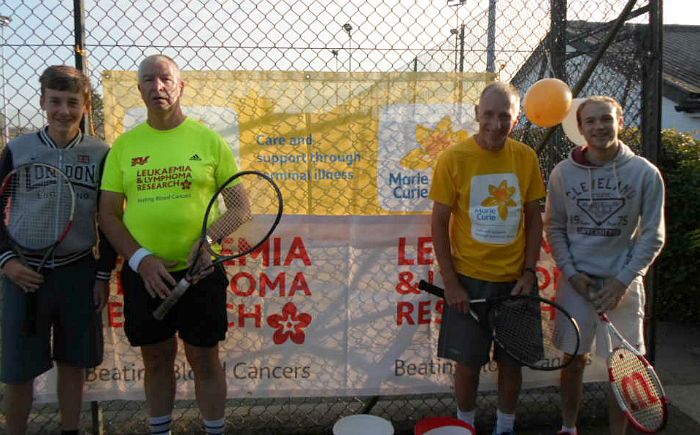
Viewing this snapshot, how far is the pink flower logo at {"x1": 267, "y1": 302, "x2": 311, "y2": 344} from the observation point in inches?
123

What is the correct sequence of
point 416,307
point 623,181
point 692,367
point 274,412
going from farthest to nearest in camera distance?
point 692,367 → point 274,412 → point 416,307 → point 623,181

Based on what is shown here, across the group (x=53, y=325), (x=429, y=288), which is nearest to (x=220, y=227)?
(x=53, y=325)

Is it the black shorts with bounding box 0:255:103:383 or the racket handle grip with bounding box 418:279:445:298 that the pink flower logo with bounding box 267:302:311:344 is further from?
the black shorts with bounding box 0:255:103:383

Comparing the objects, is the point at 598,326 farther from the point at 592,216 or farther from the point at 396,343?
the point at 396,343

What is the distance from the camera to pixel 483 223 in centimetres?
267

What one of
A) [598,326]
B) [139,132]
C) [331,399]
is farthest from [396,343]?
[139,132]

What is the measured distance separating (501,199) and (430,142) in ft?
2.09

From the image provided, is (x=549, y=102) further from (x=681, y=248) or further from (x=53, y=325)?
(x=681, y=248)

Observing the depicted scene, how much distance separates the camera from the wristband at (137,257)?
2.42 metres

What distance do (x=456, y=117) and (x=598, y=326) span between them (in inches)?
54.6

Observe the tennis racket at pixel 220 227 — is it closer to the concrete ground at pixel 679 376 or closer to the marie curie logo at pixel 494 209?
the marie curie logo at pixel 494 209

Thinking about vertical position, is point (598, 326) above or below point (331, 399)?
above

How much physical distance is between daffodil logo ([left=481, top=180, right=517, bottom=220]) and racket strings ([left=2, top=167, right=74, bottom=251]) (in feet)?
6.70

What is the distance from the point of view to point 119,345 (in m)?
3.08
